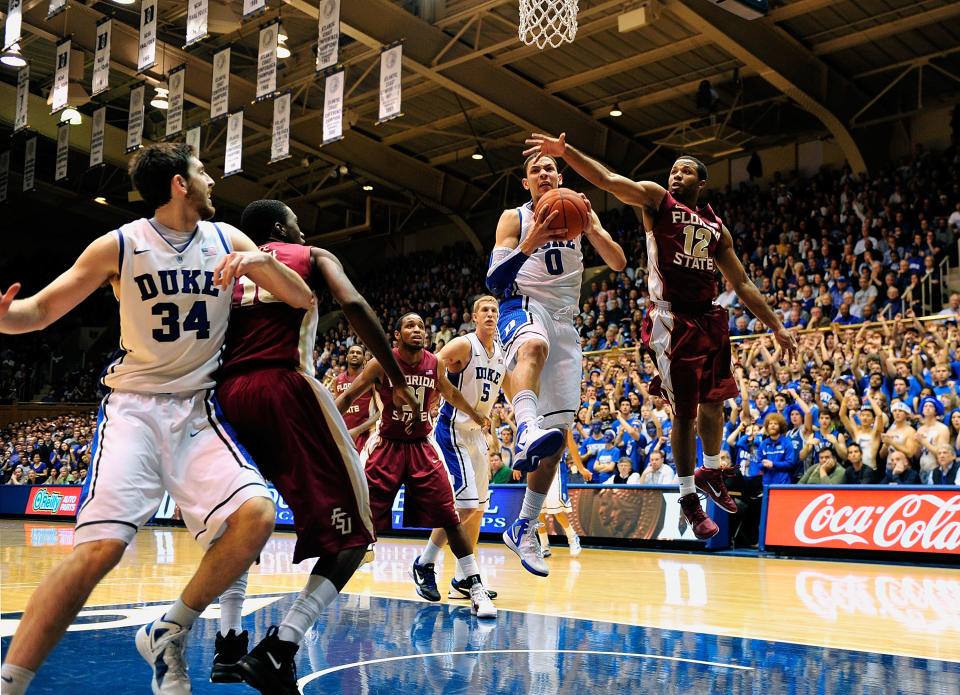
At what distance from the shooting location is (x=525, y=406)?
16.7 feet

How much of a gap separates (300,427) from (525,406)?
168 cm

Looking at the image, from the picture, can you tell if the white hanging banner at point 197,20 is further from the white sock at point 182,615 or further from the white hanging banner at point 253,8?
the white sock at point 182,615

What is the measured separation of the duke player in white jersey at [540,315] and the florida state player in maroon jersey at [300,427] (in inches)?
62.7

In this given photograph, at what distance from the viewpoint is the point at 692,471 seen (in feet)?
18.7

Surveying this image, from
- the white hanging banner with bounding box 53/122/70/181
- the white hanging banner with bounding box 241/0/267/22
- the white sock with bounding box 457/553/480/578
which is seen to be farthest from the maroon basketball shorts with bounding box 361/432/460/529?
the white hanging banner with bounding box 53/122/70/181

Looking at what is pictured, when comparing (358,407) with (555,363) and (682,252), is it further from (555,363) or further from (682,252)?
(682,252)

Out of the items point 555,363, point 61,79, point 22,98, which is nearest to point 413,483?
point 555,363

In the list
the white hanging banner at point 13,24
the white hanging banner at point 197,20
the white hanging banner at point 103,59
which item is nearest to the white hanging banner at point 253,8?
the white hanging banner at point 197,20

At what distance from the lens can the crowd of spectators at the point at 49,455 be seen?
20.7 m

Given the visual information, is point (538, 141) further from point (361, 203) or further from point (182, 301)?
point (361, 203)

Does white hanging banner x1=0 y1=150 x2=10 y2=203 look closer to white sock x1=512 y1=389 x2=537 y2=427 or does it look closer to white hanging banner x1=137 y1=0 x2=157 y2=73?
white hanging banner x1=137 y1=0 x2=157 y2=73

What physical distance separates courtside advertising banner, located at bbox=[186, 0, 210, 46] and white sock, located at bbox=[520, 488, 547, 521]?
10576 millimetres

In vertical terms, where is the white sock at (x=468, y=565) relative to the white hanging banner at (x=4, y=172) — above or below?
below

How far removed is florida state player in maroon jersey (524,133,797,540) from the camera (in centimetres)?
537
